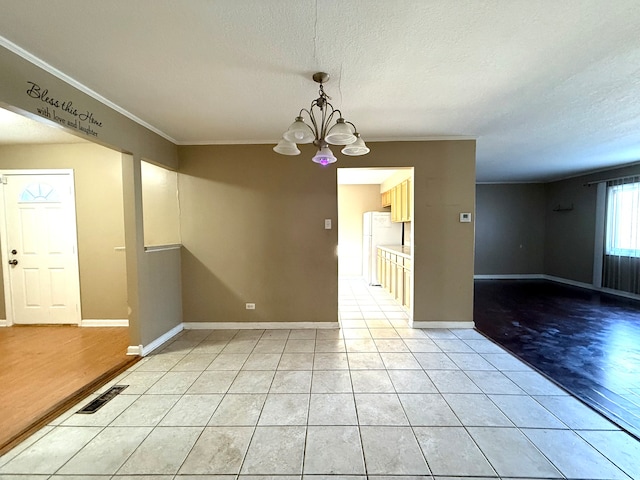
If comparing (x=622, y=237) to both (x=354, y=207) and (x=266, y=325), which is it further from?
(x=266, y=325)

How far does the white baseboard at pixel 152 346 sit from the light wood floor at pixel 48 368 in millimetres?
79

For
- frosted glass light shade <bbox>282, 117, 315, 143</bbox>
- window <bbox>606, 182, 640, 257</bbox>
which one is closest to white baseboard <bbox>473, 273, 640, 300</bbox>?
window <bbox>606, 182, 640, 257</bbox>

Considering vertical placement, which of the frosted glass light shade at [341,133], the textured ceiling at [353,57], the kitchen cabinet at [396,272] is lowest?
the kitchen cabinet at [396,272]

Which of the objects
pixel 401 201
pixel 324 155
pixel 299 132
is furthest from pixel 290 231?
pixel 401 201

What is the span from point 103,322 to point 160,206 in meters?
1.79

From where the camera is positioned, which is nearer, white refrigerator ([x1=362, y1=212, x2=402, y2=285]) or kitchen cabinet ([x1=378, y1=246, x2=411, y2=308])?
kitchen cabinet ([x1=378, y1=246, x2=411, y2=308])

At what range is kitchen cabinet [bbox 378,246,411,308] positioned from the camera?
3.96 metres

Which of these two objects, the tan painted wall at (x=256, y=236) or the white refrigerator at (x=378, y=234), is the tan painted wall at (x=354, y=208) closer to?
the white refrigerator at (x=378, y=234)

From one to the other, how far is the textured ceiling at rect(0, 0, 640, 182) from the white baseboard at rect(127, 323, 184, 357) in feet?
8.04

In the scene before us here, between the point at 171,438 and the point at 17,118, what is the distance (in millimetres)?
3322

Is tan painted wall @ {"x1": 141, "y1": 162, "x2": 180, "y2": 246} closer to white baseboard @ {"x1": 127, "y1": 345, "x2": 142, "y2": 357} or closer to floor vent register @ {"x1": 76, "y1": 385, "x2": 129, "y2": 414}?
white baseboard @ {"x1": 127, "y1": 345, "x2": 142, "y2": 357}

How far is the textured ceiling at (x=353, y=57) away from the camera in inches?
56.2

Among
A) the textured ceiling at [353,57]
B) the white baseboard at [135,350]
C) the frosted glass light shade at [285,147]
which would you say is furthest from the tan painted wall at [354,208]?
the frosted glass light shade at [285,147]

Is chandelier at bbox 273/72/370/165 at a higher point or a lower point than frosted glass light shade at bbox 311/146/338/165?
higher
